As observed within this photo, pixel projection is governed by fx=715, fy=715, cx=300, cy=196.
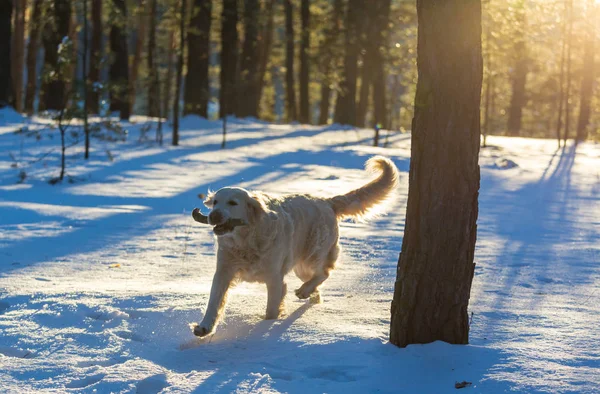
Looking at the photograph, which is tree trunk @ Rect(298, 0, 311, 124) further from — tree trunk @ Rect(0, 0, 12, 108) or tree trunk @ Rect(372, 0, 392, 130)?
tree trunk @ Rect(0, 0, 12, 108)

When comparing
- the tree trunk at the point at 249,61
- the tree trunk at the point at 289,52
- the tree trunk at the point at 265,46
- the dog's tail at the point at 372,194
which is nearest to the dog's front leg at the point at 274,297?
the dog's tail at the point at 372,194

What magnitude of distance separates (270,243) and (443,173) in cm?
161

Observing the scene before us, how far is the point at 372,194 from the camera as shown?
7.00 m

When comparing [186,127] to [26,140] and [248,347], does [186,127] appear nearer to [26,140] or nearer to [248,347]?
[26,140]

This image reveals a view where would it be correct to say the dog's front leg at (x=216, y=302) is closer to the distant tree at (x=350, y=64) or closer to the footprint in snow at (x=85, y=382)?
the footprint in snow at (x=85, y=382)

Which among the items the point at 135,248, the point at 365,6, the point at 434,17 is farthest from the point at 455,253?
the point at 365,6

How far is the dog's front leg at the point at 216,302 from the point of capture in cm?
496

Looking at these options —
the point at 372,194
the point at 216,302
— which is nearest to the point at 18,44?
the point at 372,194

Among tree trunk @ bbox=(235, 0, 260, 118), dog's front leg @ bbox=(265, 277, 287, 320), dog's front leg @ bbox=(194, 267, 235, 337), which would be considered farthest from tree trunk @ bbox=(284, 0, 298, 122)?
dog's front leg @ bbox=(194, 267, 235, 337)

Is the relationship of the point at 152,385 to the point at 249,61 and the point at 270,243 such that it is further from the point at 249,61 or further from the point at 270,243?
the point at 249,61

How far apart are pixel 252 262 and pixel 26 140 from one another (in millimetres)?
14480

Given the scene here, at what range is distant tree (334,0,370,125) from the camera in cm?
2527

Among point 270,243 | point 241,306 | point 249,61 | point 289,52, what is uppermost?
point 289,52

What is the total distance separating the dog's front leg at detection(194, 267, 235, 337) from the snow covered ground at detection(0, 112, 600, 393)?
0.35 feet
